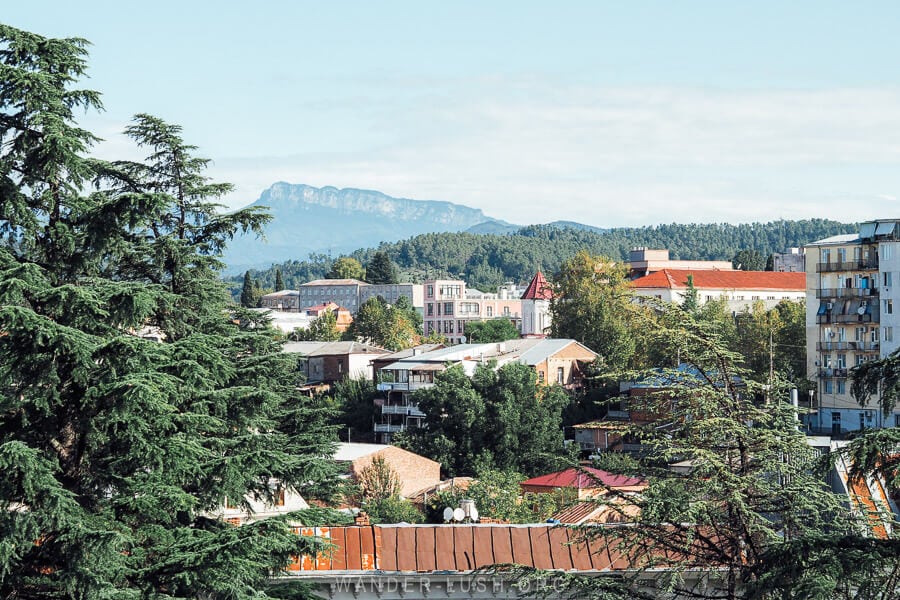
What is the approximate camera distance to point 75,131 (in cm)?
1326

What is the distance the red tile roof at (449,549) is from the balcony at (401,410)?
4502 centimetres

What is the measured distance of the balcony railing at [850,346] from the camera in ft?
219

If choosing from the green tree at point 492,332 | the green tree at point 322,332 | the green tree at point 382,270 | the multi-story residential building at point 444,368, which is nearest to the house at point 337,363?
the multi-story residential building at point 444,368

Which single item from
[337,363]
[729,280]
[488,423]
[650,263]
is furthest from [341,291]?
[488,423]

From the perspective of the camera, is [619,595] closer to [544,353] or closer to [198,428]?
[198,428]

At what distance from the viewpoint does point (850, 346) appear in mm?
67312

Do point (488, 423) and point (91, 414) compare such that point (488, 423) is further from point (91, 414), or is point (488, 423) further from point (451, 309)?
point (451, 309)

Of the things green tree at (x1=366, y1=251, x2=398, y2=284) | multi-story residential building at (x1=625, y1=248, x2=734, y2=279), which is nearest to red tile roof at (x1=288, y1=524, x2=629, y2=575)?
multi-story residential building at (x1=625, y1=248, x2=734, y2=279)

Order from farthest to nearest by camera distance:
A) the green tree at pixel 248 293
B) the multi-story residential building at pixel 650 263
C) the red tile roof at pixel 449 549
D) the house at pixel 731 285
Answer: the multi-story residential building at pixel 650 263
the green tree at pixel 248 293
the house at pixel 731 285
the red tile roof at pixel 449 549

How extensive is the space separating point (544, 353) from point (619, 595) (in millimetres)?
64686

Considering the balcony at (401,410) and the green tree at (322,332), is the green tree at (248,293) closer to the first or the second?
the green tree at (322,332)

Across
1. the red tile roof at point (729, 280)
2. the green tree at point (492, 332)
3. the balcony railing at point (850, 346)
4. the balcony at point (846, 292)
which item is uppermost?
the red tile roof at point (729, 280)

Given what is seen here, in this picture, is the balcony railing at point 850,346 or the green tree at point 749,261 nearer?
the balcony railing at point 850,346

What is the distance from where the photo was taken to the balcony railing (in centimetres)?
6681
